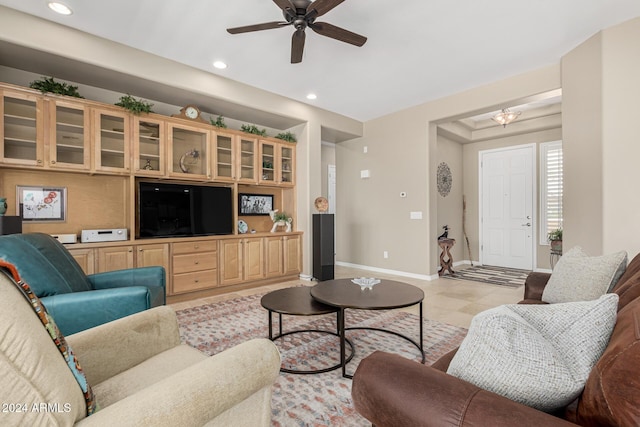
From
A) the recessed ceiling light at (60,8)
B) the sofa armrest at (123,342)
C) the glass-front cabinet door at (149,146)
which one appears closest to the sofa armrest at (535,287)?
the sofa armrest at (123,342)

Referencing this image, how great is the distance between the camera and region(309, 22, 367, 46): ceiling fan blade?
2.45 m

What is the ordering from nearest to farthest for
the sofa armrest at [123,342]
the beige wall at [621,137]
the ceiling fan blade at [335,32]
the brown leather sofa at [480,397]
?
the brown leather sofa at [480,397], the sofa armrest at [123,342], the ceiling fan blade at [335,32], the beige wall at [621,137]

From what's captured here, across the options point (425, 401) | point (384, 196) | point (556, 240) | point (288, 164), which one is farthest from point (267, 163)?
point (556, 240)

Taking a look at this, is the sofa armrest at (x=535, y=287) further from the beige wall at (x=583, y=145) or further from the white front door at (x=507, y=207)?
the white front door at (x=507, y=207)

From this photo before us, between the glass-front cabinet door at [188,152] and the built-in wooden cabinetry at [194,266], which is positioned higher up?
the glass-front cabinet door at [188,152]

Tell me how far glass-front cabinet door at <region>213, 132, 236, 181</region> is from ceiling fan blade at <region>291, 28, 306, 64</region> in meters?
1.77

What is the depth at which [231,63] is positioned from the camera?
3.60m

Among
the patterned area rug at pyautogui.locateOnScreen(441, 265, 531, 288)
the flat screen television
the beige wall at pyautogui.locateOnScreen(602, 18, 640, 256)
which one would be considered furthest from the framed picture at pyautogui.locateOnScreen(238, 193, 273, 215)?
the beige wall at pyautogui.locateOnScreen(602, 18, 640, 256)

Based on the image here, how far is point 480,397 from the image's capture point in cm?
75

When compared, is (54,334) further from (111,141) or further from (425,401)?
(111,141)

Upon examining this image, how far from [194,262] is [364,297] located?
101 inches

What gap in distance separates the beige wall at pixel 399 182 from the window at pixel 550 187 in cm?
181

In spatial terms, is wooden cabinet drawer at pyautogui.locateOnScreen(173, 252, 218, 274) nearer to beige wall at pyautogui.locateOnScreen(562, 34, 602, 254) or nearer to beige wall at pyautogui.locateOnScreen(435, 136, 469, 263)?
beige wall at pyautogui.locateOnScreen(562, 34, 602, 254)

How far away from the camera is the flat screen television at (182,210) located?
3686 millimetres
